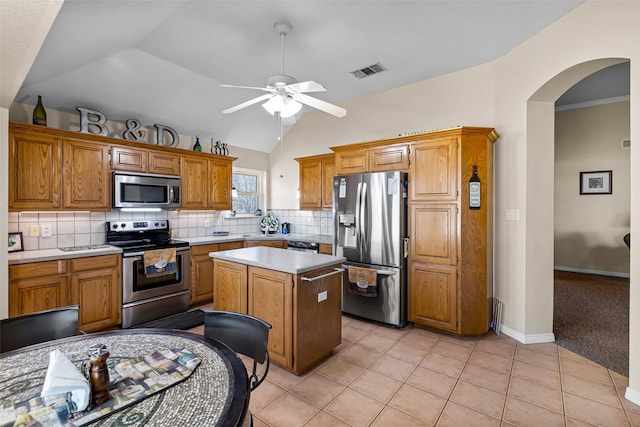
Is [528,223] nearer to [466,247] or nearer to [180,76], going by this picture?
[466,247]

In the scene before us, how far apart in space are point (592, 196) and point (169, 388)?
696 centimetres

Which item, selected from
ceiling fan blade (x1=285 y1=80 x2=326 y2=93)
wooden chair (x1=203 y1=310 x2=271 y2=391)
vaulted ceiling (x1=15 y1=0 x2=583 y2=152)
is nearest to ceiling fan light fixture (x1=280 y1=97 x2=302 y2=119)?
ceiling fan blade (x1=285 y1=80 x2=326 y2=93)

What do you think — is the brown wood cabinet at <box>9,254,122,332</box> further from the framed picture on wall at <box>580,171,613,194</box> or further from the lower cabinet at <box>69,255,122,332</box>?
the framed picture on wall at <box>580,171,613,194</box>

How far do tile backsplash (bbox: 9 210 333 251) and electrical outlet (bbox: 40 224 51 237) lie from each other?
15mm

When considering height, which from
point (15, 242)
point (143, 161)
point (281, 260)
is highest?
point (143, 161)

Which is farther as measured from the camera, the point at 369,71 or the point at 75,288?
the point at 369,71

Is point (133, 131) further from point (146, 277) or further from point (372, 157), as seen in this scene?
point (372, 157)

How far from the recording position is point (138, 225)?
3.87 meters

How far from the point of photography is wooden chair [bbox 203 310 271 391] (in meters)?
1.41

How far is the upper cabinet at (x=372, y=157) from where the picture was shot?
3385mm

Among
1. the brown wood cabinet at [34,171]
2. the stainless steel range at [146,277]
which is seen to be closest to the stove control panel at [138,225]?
the stainless steel range at [146,277]

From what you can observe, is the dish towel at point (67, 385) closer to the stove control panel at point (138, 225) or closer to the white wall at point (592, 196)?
the stove control panel at point (138, 225)

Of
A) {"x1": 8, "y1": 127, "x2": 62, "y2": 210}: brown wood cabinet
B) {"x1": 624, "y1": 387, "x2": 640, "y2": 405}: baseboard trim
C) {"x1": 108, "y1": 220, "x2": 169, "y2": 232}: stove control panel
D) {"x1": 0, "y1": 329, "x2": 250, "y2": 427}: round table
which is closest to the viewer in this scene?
{"x1": 0, "y1": 329, "x2": 250, "y2": 427}: round table

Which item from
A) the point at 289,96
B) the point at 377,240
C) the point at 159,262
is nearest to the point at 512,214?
the point at 377,240
